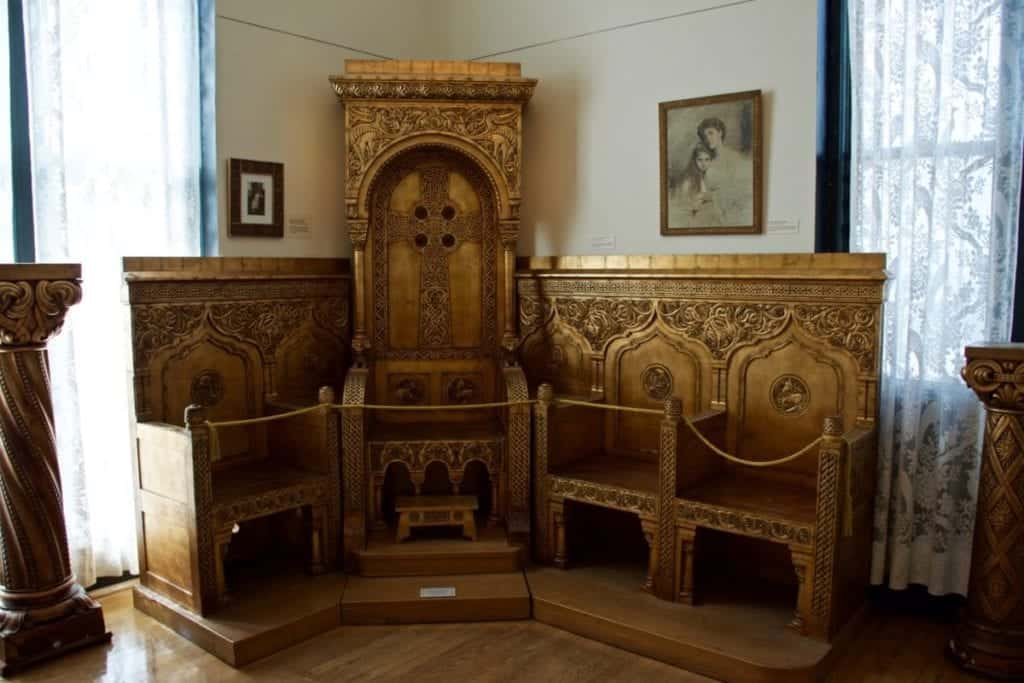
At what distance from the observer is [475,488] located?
192 inches

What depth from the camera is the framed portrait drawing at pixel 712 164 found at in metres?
4.23

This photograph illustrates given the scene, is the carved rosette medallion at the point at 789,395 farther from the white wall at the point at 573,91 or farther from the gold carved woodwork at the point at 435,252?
the gold carved woodwork at the point at 435,252

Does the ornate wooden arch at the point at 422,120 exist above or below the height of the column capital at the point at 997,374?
above

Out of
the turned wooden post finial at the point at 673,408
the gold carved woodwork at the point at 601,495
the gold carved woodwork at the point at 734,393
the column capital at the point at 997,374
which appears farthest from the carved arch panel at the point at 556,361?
the column capital at the point at 997,374

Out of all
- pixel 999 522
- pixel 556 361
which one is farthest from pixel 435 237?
pixel 999 522

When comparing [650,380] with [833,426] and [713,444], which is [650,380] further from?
[833,426]

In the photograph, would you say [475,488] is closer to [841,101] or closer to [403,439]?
[403,439]

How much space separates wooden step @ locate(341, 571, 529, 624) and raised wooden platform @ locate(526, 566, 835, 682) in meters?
0.13

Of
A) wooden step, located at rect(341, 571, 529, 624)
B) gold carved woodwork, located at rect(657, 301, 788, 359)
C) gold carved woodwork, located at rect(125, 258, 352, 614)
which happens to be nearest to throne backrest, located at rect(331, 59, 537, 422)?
gold carved woodwork, located at rect(125, 258, 352, 614)

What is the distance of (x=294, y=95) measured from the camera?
474 cm

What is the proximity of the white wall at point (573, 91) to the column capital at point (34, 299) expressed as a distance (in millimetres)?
1149

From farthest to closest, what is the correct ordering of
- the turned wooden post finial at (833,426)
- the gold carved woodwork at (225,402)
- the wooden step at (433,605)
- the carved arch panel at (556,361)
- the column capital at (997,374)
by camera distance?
the carved arch panel at (556,361) < the wooden step at (433,605) < the gold carved woodwork at (225,402) < the turned wooden post finial at (833,426) < the column capital at (997,374)

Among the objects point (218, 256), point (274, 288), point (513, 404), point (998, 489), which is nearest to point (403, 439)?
point (513, 404)

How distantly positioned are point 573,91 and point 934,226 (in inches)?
87.0
